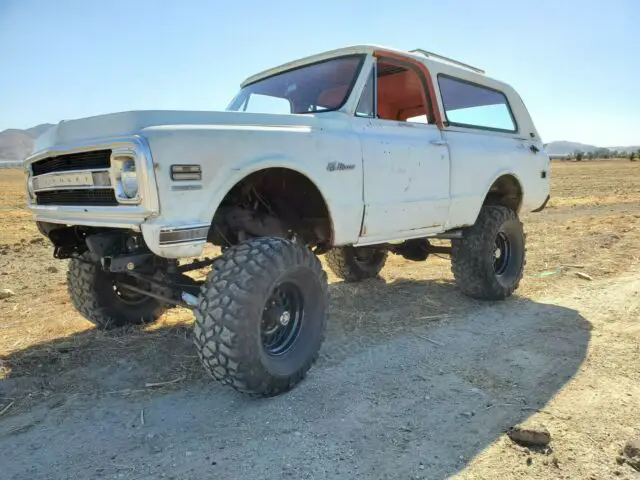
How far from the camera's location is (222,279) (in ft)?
9.14

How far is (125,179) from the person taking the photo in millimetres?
2631

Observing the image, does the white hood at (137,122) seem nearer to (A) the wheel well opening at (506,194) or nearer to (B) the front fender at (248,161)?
(B) the front fender at (248,161)

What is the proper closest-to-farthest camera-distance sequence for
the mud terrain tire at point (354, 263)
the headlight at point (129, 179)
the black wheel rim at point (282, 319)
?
1. the headlight at point (129, 179)
2. the black wheel rim at point (282, 319)
3. the mud terrain tire at point (354, 263)

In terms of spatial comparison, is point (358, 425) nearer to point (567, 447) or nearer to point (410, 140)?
point (567, 447)

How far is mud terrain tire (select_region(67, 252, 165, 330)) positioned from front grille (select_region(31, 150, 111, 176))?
764 millimetres

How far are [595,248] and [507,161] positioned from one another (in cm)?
325

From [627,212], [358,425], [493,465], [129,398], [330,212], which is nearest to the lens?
[493,465]

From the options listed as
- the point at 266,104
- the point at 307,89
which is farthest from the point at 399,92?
the point at 266,104

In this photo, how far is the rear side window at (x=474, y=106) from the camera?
15.3 ft

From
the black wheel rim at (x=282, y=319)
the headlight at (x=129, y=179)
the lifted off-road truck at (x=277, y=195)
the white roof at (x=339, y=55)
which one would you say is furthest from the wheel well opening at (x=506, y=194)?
the headlight at (x=129, y=179)

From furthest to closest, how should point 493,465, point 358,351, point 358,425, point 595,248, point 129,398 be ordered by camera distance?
point 595,248 → point 358,351 → point 129,398 → point 358,425 → point 493,465

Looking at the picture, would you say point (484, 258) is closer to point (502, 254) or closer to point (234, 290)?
point (502, 254)

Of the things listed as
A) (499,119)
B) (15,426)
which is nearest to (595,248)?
(499,119)

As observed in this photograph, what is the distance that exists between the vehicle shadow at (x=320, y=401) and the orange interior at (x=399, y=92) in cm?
216
